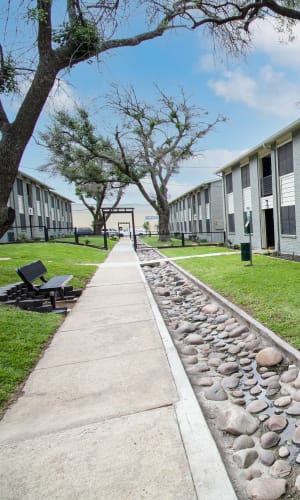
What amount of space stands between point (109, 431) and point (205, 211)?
27.1m

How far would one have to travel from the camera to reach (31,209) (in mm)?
28547

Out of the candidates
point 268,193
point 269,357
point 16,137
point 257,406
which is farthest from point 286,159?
point 257,406

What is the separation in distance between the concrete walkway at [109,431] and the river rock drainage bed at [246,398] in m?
0.16

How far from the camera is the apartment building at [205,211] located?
85.1 feet

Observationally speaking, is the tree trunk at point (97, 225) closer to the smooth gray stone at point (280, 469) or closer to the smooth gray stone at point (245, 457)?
the smooth gray stone at point (245, 457)

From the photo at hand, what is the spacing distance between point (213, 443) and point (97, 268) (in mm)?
10709

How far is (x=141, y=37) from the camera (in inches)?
234

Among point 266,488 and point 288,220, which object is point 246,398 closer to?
point 266,488

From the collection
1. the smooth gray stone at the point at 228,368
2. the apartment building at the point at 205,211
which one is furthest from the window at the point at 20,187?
the smooth gray stone at the point at 228,368

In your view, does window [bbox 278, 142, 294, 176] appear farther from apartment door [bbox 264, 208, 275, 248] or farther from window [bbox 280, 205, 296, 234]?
apartment door [bbox 264, 208, 275, 248]

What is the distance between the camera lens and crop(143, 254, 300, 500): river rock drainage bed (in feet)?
6.55

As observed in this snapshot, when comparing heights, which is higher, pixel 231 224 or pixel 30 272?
pixel 231 224

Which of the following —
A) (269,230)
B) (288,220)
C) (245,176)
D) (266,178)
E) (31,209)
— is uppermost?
(245,176)

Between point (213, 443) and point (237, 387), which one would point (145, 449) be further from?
point (237, 387)
